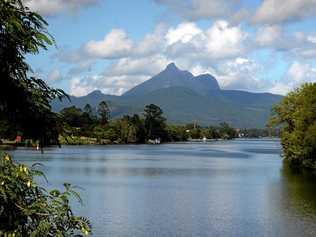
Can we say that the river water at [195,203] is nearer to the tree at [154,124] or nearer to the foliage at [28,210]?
the foliage at [28,210]

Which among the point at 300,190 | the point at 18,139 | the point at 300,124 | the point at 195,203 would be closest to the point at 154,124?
the point at 300,124

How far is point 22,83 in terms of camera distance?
4.36 meters

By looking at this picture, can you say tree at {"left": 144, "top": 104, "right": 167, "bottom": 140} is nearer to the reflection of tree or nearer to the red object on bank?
the reflection of tree

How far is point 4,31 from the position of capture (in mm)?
4172

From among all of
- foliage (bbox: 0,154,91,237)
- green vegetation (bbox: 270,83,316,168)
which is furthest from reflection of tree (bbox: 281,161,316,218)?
foliage (bbox: 0,154,91,237)

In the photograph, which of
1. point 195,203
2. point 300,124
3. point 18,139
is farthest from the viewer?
point 300,124

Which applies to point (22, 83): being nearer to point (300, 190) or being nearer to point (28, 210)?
point (28, 210)

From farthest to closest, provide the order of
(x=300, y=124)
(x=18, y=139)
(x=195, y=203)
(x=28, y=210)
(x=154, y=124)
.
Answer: (x=154, y=124)
(x=300, y=124)
(x=195, y=203)
(x=18, y=139)
(x=28, y=210)

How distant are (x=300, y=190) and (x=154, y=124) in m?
146

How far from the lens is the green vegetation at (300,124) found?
6225cm

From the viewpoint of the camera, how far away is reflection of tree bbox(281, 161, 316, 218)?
3381cm

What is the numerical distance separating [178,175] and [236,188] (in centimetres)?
1215

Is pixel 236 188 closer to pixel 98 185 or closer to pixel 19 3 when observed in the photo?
pixel 98 185

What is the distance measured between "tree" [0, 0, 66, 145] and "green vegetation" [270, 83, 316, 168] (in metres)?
56.9
